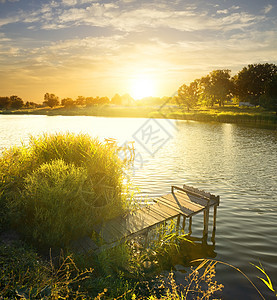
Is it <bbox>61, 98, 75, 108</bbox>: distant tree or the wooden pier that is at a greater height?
<bbox>61, 98, 75, 108</bbox>: distant tree

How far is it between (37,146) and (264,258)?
9613 mm

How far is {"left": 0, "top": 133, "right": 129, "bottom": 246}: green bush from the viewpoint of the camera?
6520 millimetres

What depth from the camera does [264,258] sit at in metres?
7.73

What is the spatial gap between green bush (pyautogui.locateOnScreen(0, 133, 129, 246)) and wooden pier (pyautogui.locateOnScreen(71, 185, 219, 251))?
49 cm

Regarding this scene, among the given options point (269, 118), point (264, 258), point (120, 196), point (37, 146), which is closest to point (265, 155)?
point (264, 258)

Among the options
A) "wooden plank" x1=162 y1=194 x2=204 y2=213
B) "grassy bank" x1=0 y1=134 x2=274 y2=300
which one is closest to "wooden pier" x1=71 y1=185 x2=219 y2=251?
"wooden plank" x1=162 y1=194 x2=204 y2=213

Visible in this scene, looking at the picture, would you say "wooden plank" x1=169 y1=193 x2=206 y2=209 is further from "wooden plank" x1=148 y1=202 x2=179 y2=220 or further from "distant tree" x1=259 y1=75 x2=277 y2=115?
"distant tree" x1=259 y1=75 x2=277 y2=115

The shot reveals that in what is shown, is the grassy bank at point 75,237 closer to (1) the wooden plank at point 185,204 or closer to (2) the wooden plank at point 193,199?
(1) the wooden plank at point 185,204

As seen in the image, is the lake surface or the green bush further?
the lake surface

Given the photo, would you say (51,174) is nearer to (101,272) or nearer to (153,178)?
(101,272)

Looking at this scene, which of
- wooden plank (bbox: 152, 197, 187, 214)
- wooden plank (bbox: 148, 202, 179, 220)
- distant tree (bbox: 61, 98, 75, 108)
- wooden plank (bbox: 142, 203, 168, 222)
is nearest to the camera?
wooden plank (bbox: 142, 203, 168, 222)

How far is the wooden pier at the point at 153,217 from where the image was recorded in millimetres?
6812

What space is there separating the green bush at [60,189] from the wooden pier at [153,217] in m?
0.49

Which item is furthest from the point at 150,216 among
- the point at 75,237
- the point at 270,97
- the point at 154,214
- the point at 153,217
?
the point at 270,97
